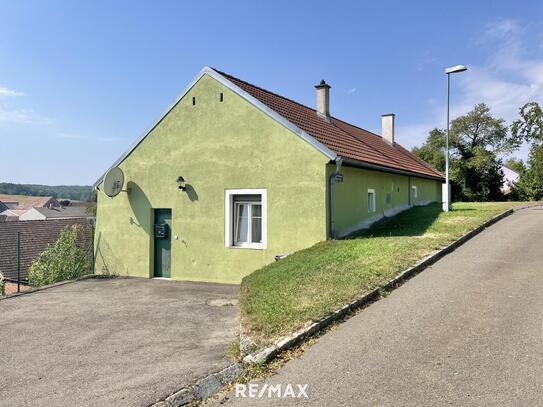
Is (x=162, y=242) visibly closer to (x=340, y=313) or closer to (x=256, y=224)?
(x=256, y=224)

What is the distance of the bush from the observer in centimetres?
1741

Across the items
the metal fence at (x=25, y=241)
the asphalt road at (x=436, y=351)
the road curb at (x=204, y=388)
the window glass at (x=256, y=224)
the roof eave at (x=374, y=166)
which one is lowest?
the metal fence at (x=25, y=241)

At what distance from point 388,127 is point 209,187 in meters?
15.5

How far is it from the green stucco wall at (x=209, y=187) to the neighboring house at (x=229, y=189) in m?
0.03

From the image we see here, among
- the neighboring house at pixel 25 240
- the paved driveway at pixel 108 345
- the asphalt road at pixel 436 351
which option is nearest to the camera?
the asphalt road at pixel 436 351

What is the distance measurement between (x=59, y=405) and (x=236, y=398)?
1.86 metres

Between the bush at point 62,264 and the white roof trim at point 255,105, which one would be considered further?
the bush at point 62,264

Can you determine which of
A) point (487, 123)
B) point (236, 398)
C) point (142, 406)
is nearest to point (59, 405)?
point (142, 406)

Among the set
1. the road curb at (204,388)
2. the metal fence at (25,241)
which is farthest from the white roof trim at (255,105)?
the metal fence at (25,241)

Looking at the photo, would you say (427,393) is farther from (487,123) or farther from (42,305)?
(487,123)

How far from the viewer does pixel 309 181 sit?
11.7m

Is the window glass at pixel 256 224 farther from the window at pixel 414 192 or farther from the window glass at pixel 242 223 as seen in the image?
the window at pixel 414 192

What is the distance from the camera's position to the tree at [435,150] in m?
49.2

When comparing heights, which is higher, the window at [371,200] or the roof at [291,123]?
the roof at [291,123]
